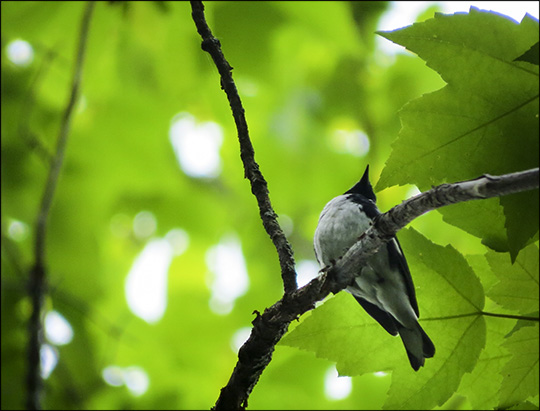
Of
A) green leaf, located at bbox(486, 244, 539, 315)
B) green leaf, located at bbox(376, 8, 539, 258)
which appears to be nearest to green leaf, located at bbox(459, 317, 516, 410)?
green leaf, located at bbox(486, 244, 539, 315)

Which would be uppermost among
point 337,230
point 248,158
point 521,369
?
point 337,230

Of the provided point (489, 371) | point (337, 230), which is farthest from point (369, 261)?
point (489, 371)

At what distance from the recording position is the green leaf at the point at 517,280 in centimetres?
116

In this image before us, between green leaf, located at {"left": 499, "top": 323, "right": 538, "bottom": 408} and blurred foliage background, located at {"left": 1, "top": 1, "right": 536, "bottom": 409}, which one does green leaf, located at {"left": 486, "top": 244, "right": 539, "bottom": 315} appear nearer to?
green leaf, located at {"left": 499, "top": 323, "right": 538, "bottom": 408}

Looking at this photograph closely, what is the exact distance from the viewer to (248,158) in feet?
3.84

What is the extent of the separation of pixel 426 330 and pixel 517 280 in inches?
9.0

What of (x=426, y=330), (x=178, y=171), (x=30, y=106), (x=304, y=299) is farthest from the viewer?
(x=178, y=171)

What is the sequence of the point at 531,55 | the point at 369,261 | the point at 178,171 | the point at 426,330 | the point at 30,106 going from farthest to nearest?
the point at 178,171 → the point at 30,106 → the point at 369,261 → the point at 426,330 → the point at 531,55

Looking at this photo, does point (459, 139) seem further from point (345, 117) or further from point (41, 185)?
point (41, 185)

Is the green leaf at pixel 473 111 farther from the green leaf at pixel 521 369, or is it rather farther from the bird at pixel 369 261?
the bird at pixel 369 261

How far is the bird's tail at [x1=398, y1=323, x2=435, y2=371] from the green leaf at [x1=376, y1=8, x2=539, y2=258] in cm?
34

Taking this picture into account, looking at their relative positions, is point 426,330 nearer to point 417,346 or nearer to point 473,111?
point 417,346

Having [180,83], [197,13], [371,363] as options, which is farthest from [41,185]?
[371,363]

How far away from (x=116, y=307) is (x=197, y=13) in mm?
2591
